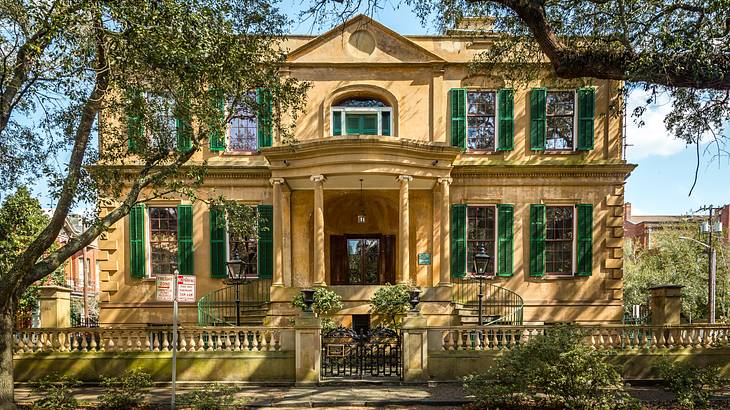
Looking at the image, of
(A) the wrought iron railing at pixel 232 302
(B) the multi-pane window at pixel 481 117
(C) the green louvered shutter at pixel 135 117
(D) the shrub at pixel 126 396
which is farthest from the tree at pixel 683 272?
(C) the green louvered shutter at pixel 135 117

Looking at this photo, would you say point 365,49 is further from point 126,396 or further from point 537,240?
point 126,396

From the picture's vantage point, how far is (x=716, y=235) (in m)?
25.1

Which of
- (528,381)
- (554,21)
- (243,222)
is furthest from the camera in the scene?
(243,222)

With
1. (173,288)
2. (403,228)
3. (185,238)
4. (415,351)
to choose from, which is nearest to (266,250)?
(185,238)

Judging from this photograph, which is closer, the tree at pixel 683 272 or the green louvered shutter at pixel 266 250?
the green louvered shutter at pixel 266 250

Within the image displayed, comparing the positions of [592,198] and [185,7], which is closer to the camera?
[185,7]

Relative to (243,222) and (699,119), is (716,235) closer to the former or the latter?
(699,119)

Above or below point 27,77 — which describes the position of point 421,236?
below

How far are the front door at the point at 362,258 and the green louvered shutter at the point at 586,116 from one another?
7.08 meters

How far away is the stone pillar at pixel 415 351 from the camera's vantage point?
9.16 m

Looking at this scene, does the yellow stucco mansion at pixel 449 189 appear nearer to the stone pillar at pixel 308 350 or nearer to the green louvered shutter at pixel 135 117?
the stone pillar at pixel 308 350

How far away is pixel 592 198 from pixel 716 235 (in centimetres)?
1651

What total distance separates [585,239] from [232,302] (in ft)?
37.4

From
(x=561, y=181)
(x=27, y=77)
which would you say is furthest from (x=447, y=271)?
(x=27, y=77)
